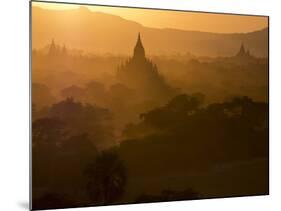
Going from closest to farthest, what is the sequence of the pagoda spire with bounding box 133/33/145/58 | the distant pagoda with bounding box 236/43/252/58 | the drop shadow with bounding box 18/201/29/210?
the drop shadow with bounding box 18/201/29/210 → the pagoda spire with bounding box 133/33/145/58 → the distant pagoda with bounding box 236/43/252/58

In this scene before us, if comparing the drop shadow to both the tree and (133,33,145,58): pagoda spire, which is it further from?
(133,33,145,58): pagoda spire

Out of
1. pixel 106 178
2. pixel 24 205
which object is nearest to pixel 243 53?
pixel 106 178

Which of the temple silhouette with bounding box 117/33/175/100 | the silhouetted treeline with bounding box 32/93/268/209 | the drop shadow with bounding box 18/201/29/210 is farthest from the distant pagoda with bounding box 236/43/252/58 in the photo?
the drop shadow with bounding box 18/201/29/210

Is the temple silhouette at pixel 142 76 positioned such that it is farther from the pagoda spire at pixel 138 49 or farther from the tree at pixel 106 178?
the tree at pixel 106 178

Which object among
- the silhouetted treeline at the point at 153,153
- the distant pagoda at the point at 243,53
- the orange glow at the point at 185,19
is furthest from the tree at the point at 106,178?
the distant pagoda at the point at 243,53

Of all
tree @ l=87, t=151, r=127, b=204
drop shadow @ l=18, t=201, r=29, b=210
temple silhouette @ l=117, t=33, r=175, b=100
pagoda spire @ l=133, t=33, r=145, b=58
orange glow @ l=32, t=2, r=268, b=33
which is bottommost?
drop shadow @ l=18, t=201, r=29, b=210
